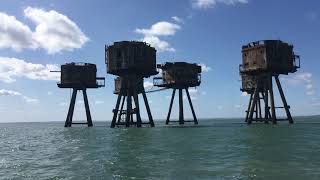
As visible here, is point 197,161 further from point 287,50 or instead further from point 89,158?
point 287,50

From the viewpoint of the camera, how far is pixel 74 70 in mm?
79188

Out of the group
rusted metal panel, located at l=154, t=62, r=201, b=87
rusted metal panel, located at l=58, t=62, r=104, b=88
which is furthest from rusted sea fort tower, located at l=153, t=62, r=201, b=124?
rusted metal panel, located at l=58, t=62, r=104, b=88

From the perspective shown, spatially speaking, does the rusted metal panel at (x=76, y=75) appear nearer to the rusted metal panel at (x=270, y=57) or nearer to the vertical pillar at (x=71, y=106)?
the vertical pillar at (x=71, y=106)

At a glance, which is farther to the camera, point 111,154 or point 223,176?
point 111,154

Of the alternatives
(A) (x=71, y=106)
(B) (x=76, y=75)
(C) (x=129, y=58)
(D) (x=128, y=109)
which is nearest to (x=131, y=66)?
(C) (x=129, y=58)

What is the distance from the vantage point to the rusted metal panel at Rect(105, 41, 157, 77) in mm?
67062

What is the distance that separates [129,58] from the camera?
220ft

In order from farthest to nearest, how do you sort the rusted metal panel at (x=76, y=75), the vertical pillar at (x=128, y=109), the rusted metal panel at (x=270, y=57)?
the rusted metal panel at (x=76, y=75), the vertical pillar at (x=128, y=109), the rusted metal panel at (x=270, y=57)

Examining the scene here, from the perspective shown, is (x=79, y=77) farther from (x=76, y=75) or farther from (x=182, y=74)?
(x=182, y=74)

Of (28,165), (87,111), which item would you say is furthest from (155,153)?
(87,111)

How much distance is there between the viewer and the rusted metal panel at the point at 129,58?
6706 cm

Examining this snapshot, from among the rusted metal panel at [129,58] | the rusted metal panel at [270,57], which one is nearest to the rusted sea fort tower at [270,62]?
the rusted metal panel at [270,57]

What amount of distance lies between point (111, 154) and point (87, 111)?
188 ft

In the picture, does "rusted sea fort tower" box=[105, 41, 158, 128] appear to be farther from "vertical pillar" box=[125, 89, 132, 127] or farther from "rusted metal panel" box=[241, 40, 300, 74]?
"rusted metal panel" box=[241, 40, 300, 74]
